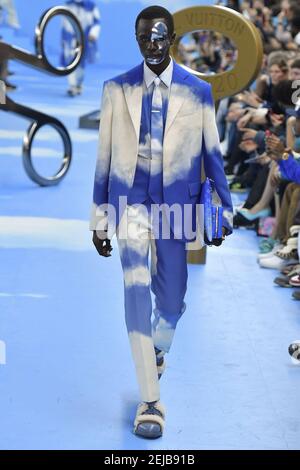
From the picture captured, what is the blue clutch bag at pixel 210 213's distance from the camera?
14.2ft

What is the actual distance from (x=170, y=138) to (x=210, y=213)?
339 millimetres

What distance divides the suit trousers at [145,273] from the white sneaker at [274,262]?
278 centimetres

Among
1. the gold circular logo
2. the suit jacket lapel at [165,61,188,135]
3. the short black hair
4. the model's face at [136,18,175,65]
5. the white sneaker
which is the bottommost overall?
the white sneaker

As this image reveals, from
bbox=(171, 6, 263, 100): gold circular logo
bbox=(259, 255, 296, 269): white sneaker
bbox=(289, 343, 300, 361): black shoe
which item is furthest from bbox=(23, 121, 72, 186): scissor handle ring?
bbox=(289, 343, 300, 361): black shoe

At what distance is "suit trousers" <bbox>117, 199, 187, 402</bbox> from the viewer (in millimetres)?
4305

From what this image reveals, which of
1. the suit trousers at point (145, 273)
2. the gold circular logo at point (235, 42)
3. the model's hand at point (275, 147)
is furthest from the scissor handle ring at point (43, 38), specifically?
the suit trousers at point (145, 273)

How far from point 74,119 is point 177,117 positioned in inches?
376

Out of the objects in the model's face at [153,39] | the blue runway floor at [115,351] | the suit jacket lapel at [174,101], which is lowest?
the blue runway floor at [115,351]

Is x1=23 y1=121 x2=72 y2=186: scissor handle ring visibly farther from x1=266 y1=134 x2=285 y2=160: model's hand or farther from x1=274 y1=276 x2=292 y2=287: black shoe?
x1=266 y1=134 x2=285 y2=160: model's hand

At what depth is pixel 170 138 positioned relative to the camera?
428 centimetres

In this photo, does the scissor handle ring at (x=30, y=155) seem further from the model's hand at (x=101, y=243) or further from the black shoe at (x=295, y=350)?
the model's hand at (x=101, y=243)

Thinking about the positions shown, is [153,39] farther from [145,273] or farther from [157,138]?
→ [145,273]

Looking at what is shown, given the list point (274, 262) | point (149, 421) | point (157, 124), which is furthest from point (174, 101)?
point (274, 262)

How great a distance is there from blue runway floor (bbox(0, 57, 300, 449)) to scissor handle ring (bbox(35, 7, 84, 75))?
1316 mm
